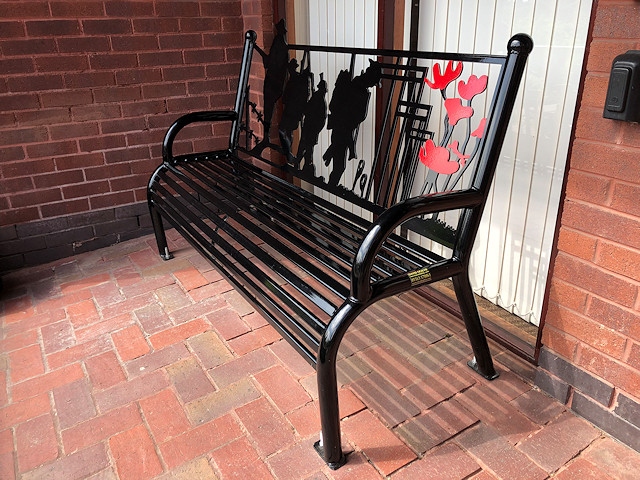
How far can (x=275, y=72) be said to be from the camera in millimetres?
2742

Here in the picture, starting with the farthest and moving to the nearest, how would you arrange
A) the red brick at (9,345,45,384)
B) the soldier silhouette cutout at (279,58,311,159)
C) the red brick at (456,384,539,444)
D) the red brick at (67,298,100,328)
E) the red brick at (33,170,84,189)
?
1. the red brick at (33,170,84,189)
2. the soldier silhouette cutout at (279,58,311,159)
3. the red brick at (67,298,100,328)
4. the red brick at (9,345,45,384)
5. the red brick at (456,384,539,444)

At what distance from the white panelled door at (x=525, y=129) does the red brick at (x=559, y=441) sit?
1.66ft

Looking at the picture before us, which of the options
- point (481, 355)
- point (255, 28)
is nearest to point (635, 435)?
point (481, 355)

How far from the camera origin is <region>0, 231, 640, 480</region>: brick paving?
5.26 feet

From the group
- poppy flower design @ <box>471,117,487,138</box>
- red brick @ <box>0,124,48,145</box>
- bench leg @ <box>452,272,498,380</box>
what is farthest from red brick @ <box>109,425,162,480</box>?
red brick @ <box>0,124,48,145</box>

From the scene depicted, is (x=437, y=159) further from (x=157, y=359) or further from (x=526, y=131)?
(x=157, y=359)

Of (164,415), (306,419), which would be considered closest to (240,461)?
(306,419)

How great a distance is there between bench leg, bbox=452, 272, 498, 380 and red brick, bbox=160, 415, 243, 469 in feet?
2.85

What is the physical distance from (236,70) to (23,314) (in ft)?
6.22

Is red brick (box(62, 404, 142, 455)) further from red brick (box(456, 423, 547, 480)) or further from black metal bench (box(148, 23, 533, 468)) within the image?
red brick (box(456, 423, 547, 480))

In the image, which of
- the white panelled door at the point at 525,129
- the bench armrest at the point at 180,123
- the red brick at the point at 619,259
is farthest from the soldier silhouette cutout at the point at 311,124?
the red brick at the point at 619,259

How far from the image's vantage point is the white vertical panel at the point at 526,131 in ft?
5.94

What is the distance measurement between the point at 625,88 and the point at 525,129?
2.10ft

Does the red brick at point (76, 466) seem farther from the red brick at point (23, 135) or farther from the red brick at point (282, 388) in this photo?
the red brick at point (23, 135)
